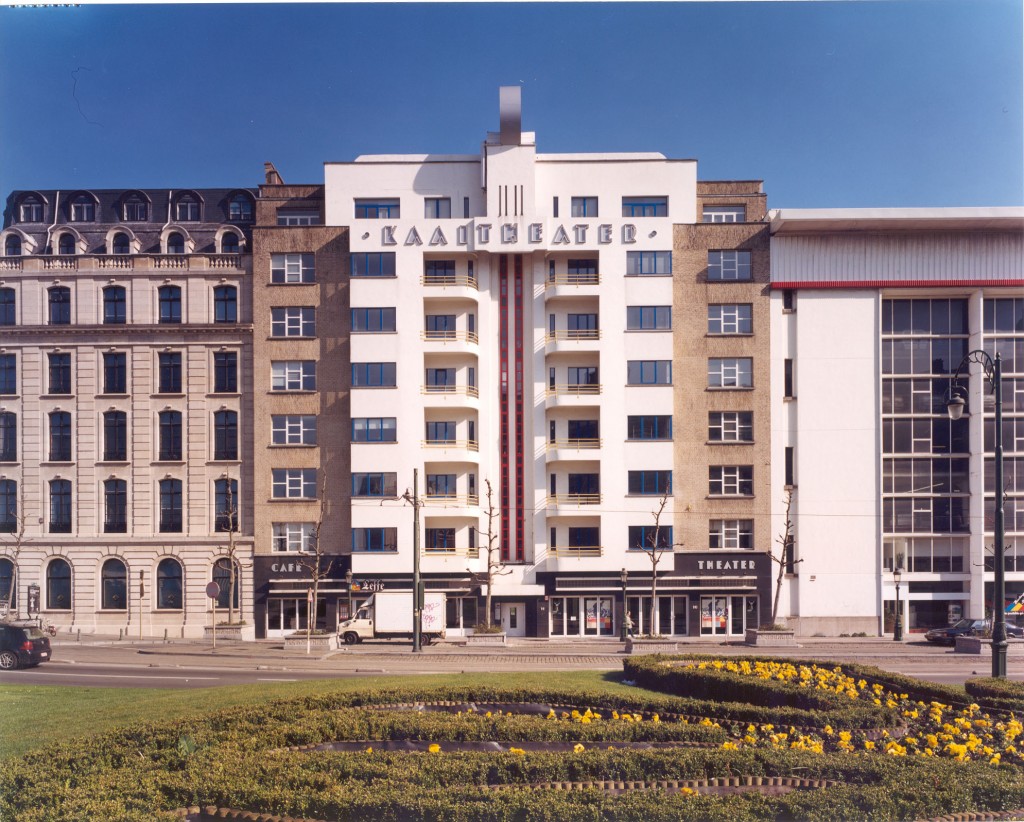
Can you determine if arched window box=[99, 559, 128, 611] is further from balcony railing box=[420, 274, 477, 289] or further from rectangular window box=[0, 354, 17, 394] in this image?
balcony railing box=[420, 274, 477, 289]

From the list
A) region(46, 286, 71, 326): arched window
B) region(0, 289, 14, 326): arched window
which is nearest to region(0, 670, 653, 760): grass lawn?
region(46, 286, 71, 326): arched window

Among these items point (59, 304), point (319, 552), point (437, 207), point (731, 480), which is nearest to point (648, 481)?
point (731, 480)

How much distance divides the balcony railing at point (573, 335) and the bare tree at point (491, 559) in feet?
30.2

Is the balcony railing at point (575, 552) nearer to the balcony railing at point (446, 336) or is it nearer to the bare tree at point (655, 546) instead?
the bare tree at point (655, 546)

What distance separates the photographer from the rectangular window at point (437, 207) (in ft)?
151

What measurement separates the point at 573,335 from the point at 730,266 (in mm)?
10162

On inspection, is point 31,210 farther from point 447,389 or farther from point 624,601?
point 624,601

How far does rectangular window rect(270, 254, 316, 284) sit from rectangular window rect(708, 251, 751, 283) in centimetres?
2368

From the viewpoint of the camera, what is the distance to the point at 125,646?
38.8 meters

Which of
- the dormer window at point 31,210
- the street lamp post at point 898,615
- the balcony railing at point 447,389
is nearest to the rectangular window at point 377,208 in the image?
the balcony railing at point 447,389

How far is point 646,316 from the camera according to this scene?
44594 millimetres

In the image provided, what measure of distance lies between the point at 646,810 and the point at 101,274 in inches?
1838

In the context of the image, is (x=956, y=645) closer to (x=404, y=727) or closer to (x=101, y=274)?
(x=404, y=727)

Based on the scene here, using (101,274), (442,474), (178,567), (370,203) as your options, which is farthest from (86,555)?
(370,203)
